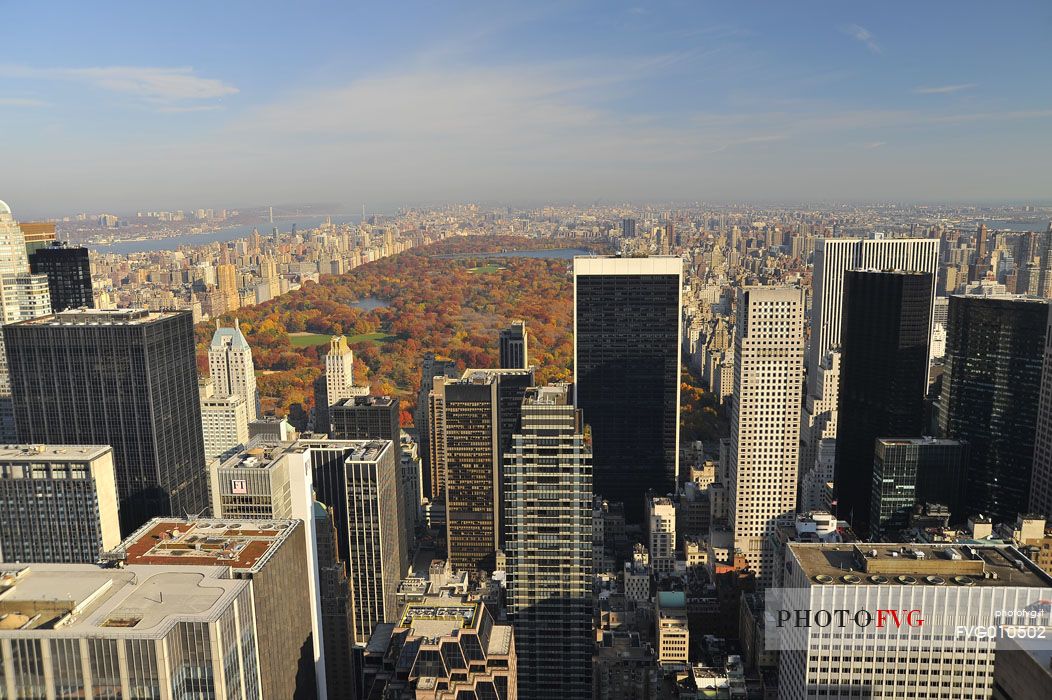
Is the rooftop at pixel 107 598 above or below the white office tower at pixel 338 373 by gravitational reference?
above

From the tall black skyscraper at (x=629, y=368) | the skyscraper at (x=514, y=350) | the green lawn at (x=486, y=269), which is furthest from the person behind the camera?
the green lawn at (x=486, y=269)

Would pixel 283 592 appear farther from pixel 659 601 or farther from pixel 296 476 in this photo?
pixel 659 601

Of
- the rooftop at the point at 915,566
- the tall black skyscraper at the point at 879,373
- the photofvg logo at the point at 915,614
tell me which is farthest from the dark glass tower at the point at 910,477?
the photofvg logo at the point at 915,614

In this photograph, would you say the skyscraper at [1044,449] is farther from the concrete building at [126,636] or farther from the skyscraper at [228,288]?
the skyscraper at [228,288]

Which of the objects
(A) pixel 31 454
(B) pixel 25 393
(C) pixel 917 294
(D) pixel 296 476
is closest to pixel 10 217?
(B) pixel 25 393

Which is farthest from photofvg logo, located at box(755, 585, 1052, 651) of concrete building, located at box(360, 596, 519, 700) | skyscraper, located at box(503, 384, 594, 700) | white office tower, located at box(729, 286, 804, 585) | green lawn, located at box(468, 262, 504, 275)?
green lawn, located at box(468, 262, 504, 275)

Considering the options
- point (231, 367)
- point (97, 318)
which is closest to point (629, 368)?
point (231, 367)

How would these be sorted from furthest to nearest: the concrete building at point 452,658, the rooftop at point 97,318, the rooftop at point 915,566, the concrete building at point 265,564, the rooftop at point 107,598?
the rooftop at point 97,318 → the concrete building at point 452,658 → the concrete building at point 265,564 → the rooftop at point 915,566 → the rooftop at point 107,598
